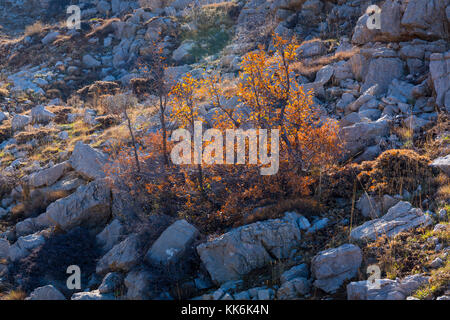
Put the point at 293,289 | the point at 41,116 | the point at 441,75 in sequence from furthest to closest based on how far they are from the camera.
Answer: the point at 41,116 < the point at 441,75 < the point at 293,289

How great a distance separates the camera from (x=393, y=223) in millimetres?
6461

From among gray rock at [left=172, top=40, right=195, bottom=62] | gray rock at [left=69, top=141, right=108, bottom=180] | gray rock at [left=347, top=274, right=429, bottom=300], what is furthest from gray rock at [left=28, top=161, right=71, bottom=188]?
gray rock at [left=172, top=40, right=195, bottom=62]

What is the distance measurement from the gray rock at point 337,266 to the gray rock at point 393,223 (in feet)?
2.08

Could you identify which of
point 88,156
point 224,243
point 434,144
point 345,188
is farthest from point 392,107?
point 88,156

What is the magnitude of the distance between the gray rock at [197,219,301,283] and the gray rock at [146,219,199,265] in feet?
1.38

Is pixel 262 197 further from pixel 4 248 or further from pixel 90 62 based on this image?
pixel 90 62

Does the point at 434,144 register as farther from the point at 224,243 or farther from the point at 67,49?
the point at 67,49

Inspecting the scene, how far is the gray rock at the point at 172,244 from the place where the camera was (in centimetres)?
718

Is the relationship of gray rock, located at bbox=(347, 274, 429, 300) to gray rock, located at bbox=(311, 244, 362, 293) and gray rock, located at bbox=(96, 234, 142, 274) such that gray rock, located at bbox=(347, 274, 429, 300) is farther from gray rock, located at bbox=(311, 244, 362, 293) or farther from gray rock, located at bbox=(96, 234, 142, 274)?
gray rock, located at bbox=(96, 234, 142, 274)

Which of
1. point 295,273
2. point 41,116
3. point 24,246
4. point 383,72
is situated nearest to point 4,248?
point 24,246

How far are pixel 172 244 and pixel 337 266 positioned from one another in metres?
2.84

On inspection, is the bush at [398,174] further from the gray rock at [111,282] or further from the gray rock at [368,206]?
the gray rock at [111,282]

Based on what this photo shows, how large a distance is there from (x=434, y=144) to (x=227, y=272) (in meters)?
4.89

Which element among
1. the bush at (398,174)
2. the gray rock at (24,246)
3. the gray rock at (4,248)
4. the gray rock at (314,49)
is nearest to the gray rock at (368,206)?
the bush at (398,174)
